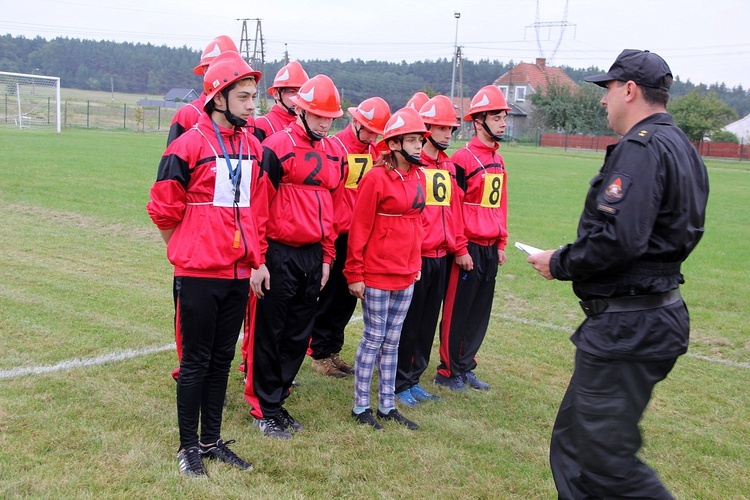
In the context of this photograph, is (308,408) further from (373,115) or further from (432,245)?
(373,115)

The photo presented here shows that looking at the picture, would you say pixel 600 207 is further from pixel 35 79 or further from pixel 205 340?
pixel 35 79

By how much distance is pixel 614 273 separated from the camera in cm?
333

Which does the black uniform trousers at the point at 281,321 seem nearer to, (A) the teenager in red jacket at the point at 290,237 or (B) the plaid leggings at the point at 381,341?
(A) the teenager in red jacket at the point at 290,237

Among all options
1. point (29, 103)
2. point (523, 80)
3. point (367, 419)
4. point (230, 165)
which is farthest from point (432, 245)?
point (523, 80)

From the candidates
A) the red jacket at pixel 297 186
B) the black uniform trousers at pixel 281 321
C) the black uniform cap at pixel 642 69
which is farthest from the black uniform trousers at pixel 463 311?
the black uniform cap at pixel 642 69

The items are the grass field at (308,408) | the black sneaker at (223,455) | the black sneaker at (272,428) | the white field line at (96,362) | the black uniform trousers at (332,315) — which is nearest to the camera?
the grass field at (308,408)

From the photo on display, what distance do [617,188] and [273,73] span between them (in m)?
102

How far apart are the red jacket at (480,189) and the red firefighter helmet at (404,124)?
112 cm

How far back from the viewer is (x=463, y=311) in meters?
6.30

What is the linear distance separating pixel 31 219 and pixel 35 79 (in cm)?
3157

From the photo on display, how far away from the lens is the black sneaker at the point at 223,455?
14.1ft

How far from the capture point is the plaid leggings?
517 centimetres

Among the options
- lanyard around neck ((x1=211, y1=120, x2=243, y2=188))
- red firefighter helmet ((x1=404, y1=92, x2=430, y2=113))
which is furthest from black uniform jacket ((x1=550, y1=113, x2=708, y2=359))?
red firefighter helmet ((x1=404, y1=92, x2=430, y2=113))

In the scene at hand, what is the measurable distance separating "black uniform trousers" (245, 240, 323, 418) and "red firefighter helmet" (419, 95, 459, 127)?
1.54m
